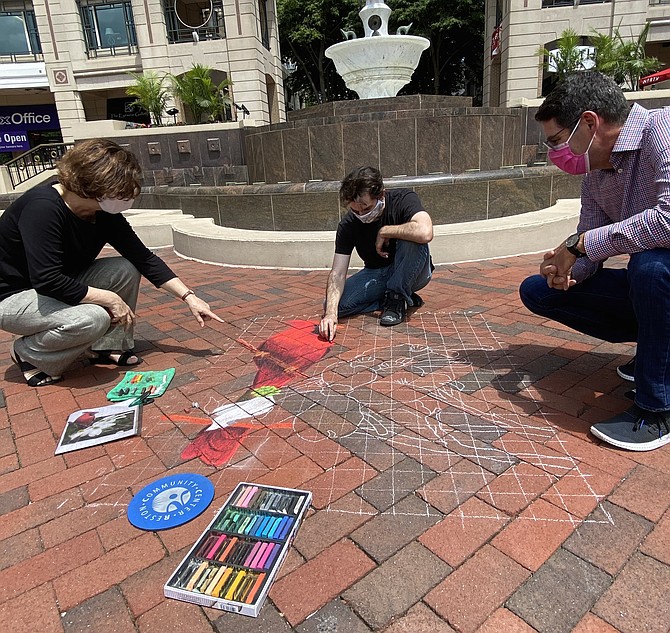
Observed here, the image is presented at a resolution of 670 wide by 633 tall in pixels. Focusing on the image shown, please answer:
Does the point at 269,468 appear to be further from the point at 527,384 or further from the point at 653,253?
the point at 653,253

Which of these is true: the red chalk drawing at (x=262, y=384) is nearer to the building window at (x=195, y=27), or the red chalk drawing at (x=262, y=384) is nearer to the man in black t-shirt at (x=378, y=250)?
the man in black t-shirt at (x=378, y=250)

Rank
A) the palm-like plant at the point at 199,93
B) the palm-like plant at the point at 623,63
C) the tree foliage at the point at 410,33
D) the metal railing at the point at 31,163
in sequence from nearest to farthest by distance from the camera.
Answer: the palm-like plant at the point at 623,63
the palm-like plant at the point at 199,93
the metal railing at the point at 31,163
the tree foliage at the point at 410,33

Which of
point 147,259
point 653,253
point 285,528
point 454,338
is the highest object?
point 653,253

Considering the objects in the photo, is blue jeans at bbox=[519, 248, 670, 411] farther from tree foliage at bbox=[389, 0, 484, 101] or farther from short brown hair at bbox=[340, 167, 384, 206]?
tree foliage at bbox=[389, 0, 484, 101]

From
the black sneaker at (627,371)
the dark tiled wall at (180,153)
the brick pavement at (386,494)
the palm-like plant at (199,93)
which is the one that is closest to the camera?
the brick pavement at (386,494)

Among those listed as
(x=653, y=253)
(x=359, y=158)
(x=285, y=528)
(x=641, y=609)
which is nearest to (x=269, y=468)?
(x=285, y=528)

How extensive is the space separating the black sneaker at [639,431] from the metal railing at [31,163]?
18730mm

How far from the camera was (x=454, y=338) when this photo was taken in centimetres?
330

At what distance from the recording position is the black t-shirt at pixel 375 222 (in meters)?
3.52

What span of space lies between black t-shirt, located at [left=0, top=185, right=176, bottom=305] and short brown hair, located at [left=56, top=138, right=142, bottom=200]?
0.58 ft

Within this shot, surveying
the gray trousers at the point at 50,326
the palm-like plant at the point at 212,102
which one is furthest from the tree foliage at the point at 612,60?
the gray trousers at the point at 50,326

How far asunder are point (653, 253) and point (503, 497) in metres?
1.08

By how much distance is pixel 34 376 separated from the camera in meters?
2.93

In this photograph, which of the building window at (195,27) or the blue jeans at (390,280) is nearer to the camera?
the blue jeans at (390,280)
